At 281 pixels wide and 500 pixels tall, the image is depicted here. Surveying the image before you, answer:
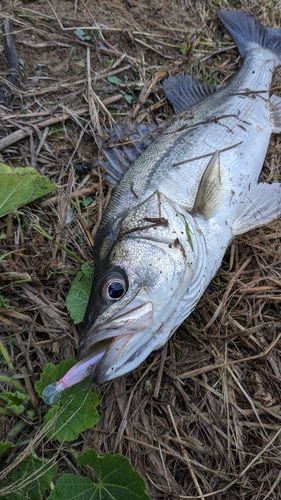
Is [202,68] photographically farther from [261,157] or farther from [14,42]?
[14,42]

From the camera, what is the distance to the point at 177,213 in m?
2.46

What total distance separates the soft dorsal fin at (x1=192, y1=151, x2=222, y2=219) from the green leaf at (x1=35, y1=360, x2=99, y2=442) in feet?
4.17

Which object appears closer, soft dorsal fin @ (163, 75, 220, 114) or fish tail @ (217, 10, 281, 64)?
soft dorsal fin @ (163, 75, 220, 114)

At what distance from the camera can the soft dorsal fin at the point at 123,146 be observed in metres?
2.93

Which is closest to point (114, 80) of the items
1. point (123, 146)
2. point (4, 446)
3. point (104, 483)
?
point (123, 146)

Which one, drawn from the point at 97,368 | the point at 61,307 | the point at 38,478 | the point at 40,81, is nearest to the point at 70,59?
the point at 40,81

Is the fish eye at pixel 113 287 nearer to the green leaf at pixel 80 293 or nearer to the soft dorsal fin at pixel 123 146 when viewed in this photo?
the green leaf at pixel 80 293

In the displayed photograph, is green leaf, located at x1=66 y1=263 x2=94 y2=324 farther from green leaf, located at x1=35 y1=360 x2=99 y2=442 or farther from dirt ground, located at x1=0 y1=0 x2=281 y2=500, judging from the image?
green leaf, located at x1=35 y1=360 x2=99 y2=442

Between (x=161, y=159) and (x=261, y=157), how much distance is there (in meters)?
0.86

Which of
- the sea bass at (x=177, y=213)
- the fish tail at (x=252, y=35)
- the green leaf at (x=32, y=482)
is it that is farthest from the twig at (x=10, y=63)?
the green leaf at (x=32, y=482)

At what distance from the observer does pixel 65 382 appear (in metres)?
2.05

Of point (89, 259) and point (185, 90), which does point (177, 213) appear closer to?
point (89, 259)

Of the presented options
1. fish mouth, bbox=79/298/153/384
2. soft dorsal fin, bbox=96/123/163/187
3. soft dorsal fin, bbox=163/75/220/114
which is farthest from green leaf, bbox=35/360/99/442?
soft dorsal fin, bbox=163/75/220/114

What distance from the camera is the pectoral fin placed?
2.79 m
